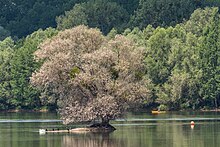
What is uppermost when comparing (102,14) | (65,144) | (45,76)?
(102,14)

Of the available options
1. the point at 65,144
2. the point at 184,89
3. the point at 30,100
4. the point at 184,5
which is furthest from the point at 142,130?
the point at 184,5

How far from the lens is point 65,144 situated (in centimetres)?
7256

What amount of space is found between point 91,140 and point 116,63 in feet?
41.5

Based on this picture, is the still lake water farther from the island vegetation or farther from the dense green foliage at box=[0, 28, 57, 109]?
the dense green foliage at box=[0, 28, 57, 109]

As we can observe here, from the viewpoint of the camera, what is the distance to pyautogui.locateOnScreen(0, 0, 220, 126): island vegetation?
3410 inches

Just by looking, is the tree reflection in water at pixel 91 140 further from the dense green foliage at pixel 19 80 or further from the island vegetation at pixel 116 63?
the dense green foliage at pixel 19 80

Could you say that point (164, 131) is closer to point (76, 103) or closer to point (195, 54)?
point (76, 103)

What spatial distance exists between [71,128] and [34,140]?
1415 centimetres

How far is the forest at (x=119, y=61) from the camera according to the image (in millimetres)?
86750

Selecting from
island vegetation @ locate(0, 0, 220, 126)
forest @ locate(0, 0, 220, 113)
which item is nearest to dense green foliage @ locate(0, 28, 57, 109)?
forest @ locate(0, 0, 220, 113)

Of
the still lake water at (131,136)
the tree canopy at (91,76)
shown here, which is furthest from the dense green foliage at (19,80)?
the tree canopy at (91,76)

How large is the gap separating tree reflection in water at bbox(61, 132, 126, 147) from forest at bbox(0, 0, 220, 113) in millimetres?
3630

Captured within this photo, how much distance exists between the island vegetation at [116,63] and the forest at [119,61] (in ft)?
0.30

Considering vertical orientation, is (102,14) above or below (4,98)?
above
